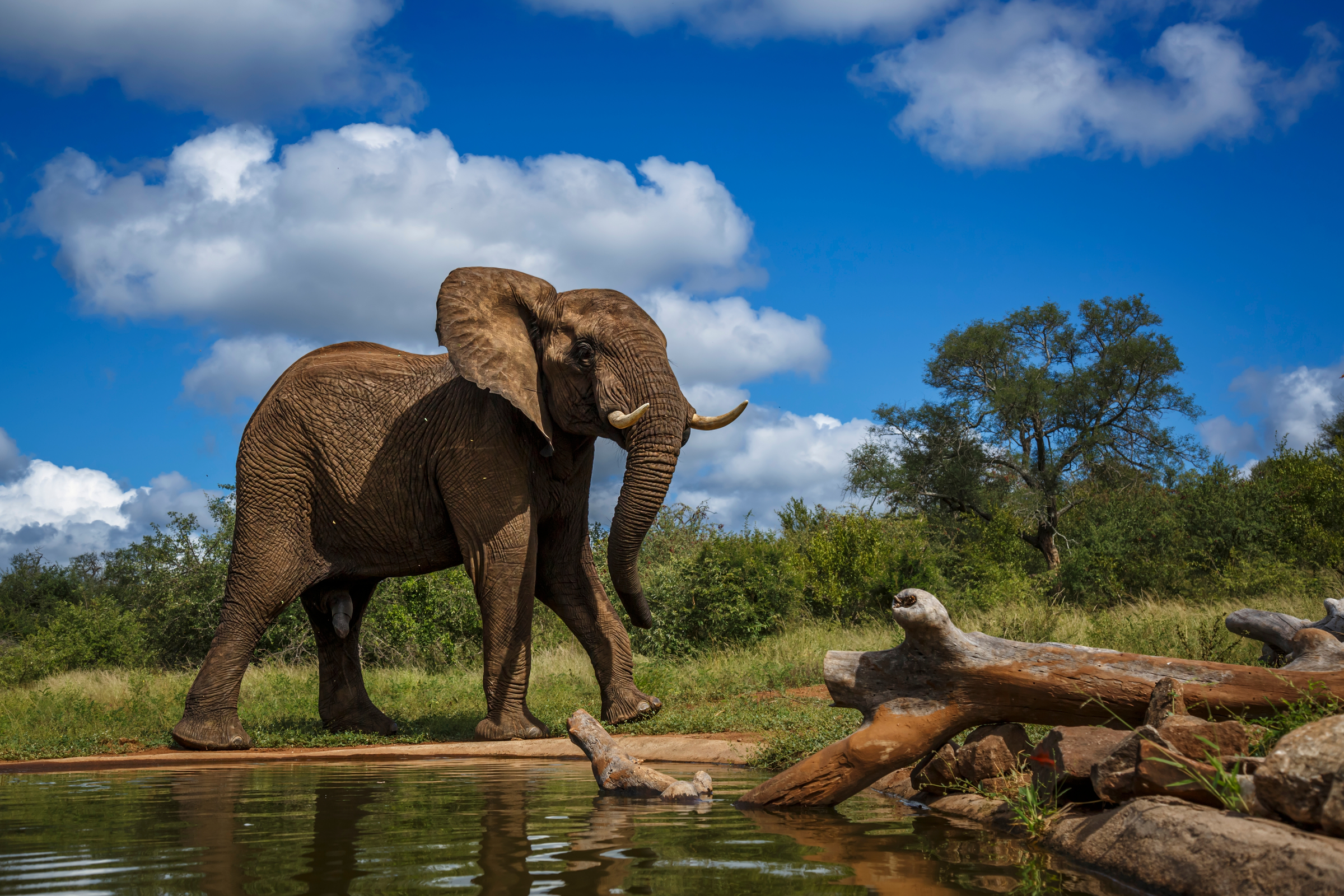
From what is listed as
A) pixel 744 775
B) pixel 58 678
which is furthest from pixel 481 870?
pixel 58 678

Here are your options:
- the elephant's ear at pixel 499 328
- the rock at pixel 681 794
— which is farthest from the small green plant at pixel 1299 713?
the elephant's ear at pixel 499 328

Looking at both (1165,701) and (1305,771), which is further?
(1165,701)

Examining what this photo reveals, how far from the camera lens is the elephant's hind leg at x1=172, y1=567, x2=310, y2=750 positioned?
904 cm

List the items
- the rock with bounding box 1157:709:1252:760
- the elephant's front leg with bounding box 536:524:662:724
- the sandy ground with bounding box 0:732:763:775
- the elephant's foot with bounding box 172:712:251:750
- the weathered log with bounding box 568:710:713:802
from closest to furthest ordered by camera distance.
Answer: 1. the rock with bounding box 1157:709:1252:760
2. the weathered log with bounding box 568:710:713:802
3. the sandy ground with bounding box 0:732:763:775
4. the elephant's foot with bounding box 172:712:251:750
5. the elephant's front leg with bounding box 536:524:662:724

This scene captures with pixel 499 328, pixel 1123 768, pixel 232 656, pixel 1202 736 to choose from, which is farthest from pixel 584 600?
pixel 1202 736

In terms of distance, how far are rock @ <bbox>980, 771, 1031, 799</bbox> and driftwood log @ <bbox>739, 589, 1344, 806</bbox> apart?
273mm

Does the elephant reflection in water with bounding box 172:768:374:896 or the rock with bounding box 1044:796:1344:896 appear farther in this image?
the elephant reflection in water with bounding box 172:768:374:896

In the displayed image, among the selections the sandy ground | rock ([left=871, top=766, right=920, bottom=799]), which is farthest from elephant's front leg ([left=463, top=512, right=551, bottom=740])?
rock ([left=871, top=766, right=920, bottom=799])

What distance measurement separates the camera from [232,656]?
368 inches

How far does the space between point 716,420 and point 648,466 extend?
36.4 inches

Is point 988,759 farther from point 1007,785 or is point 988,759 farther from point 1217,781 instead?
point 1217,781

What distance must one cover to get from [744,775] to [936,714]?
6.62ft

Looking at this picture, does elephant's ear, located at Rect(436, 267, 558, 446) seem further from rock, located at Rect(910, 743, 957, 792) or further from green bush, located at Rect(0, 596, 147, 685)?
green bush, located at Rect(0, 596, 147, 685)

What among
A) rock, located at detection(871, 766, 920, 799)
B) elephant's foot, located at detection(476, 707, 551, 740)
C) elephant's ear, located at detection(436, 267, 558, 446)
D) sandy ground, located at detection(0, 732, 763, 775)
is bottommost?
rock, located at detection(871, 766, 920, 799)
